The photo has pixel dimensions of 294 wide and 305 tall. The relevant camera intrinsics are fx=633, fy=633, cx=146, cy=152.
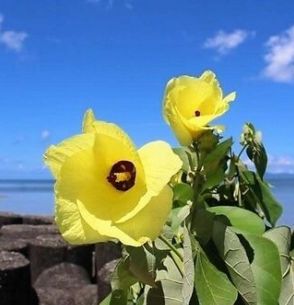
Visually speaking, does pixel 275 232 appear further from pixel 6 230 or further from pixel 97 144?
pixel 6 230

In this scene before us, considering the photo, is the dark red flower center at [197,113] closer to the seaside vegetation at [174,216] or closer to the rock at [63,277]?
the seaside vegetation at [174,216]

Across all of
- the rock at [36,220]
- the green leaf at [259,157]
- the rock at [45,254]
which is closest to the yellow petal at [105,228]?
the green leaf at [259,157]

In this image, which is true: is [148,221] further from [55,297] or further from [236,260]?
[55,297]

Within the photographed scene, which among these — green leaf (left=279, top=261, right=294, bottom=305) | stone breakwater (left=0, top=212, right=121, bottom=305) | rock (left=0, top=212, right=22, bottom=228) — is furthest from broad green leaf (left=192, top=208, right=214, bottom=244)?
rock (left=0, top=212, right=22, bottom=228)

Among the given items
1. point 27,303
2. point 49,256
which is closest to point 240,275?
point 27,303

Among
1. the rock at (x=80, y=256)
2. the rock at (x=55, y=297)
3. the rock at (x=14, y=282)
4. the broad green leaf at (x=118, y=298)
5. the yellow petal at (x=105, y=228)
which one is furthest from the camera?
the rock at (x=80, y=256)

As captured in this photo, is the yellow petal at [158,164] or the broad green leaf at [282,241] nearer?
the yellow petal at [158,164]

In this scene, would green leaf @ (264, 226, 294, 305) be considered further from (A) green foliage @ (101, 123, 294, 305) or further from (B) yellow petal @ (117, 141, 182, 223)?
(B) yellow petal @ (117, 141, 182, 223)

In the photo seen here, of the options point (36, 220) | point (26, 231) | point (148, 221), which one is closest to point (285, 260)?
point (148, 221)
